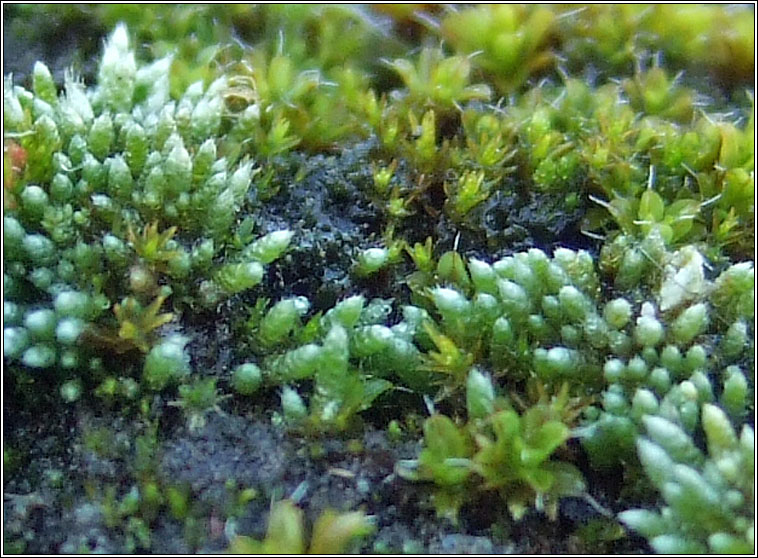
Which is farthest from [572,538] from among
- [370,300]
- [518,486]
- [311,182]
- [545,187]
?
[311,182]

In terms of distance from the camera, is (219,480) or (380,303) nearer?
(219,480)

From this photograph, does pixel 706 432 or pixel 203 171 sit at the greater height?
pixel 203 171

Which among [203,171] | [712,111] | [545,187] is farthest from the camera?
[712,111]

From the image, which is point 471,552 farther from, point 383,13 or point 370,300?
point 383,13

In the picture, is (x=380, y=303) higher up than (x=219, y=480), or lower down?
higher up

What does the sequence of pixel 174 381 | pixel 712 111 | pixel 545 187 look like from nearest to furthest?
1. pixel 174 381
2. pixel 545 187
3. pixel 712 111

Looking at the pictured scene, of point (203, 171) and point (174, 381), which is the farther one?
point (203, 171)

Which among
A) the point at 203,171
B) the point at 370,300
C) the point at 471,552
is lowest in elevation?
the point at 471,552
